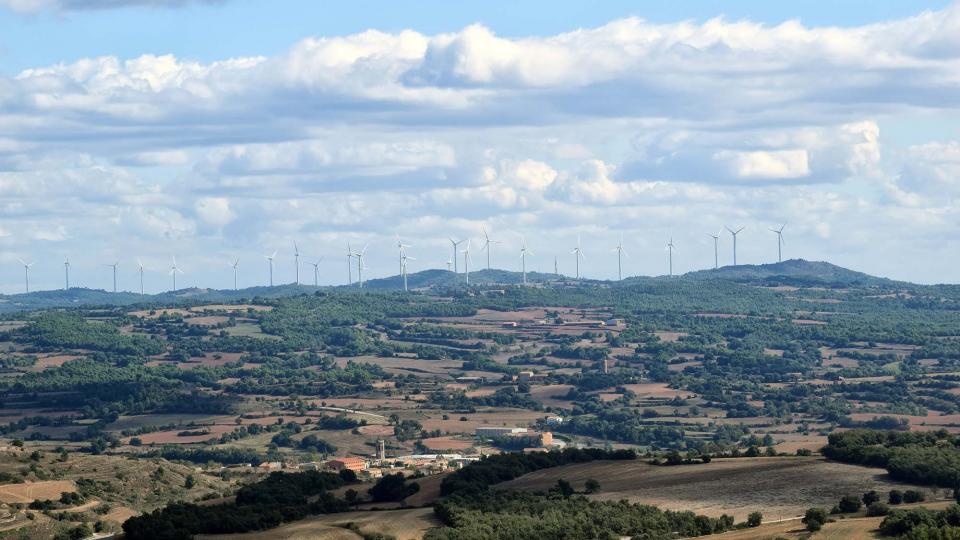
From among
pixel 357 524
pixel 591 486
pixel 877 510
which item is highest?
pixel 877 510

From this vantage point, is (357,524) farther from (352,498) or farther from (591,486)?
(591,486)

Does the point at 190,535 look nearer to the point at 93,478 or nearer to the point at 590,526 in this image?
the point at 590,526

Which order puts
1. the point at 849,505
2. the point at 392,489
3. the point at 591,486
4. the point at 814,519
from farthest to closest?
1. the point at 392,489
2. the point at 591,486
3. the point at 849,505
4. the point at 814,519

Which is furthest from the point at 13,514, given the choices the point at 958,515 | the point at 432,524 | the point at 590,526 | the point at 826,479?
the point at 958,515

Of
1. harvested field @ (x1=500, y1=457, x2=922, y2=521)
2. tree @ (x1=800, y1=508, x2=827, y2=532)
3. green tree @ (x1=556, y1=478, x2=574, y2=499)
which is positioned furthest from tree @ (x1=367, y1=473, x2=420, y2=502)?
tree @ (x1=800, y1=508, x2=827, y2=532)

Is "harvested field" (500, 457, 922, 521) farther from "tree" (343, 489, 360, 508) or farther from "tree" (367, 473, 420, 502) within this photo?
"tree" (343, 489, 360, 508)

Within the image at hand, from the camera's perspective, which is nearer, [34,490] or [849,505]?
[849,505]

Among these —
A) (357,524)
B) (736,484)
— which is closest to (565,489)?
(736,484)

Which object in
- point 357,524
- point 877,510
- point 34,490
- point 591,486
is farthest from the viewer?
point 34,490
